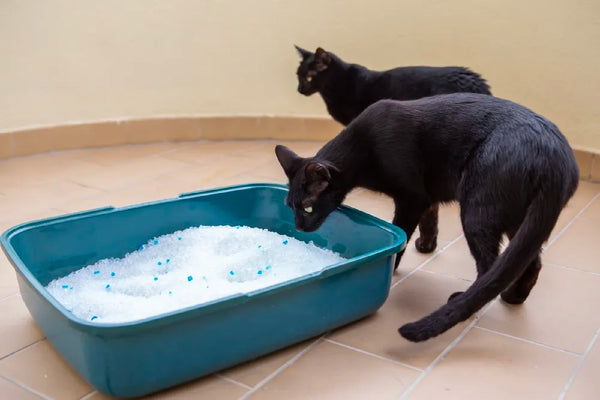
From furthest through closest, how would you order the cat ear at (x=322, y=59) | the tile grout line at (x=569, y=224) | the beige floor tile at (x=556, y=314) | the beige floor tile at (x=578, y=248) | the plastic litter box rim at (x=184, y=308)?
the cat ear at (x=322, y=59)
the tile grout line at (x=569, y=224)
the beige floor tile at (x=578, y=248)
the beige floor tile at (x=556, y=314)
the plastic litter box rim at (x=184, y=308)

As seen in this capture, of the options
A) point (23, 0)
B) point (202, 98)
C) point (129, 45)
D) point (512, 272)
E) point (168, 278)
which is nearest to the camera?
point (512, 272)

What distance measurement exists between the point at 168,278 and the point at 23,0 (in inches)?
75.8

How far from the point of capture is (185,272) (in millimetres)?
1504

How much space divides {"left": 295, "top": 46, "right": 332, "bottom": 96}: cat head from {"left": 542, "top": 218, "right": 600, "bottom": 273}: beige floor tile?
1.17 meters

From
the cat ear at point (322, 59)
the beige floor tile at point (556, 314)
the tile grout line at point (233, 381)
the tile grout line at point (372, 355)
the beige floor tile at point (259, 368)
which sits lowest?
the tile grout line at point (233, 381)

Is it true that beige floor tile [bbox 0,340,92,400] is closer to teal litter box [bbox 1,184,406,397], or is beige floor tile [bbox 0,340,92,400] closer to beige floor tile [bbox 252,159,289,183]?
teal litter box [bbox 1,184,406,397]

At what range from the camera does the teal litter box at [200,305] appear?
1.10 metres

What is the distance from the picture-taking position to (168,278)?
1.46 metres

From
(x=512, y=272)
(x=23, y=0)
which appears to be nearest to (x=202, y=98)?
(x=23, y=0)

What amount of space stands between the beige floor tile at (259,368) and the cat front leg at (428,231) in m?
0.66

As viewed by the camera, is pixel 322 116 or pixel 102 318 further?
pixel 322 116

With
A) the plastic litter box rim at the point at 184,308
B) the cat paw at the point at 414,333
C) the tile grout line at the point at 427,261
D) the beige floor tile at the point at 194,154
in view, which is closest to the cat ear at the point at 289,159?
the plastic litter box rim at the point at 184,308

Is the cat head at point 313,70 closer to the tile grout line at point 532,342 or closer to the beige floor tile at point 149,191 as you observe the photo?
the beige floor tile at point 149,191

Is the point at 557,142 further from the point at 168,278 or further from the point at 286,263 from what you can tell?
the point at 168,278
